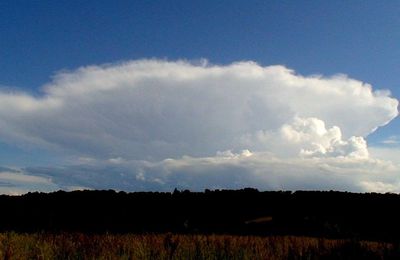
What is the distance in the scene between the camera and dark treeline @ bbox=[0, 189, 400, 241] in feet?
86.5

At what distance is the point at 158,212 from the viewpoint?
87.8 ft

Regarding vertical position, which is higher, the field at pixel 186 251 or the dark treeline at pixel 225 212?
the dark treeline at pixel 225 212

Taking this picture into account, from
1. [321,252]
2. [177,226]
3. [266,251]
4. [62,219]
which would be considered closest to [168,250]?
[266,251]

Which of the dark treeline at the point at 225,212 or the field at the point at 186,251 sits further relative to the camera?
the dark treeline at the point at 225,212

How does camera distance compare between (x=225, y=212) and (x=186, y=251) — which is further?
(x=225, y=212)

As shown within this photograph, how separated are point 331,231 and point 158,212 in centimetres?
874

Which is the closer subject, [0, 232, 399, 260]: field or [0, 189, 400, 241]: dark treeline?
[0, 232, 399, 260]: field

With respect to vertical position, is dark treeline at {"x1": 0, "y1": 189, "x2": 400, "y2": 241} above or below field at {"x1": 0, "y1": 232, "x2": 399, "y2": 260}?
above

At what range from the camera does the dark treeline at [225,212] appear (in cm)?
2638

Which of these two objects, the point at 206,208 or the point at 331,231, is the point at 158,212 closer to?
the point at 206,208

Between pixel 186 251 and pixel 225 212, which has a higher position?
pixel 225 212

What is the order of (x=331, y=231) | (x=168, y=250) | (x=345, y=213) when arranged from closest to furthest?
(x=168, y=250) < (x=331, y=231) < (x=345, y=213)

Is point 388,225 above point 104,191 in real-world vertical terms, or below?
below

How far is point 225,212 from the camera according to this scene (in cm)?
2686
